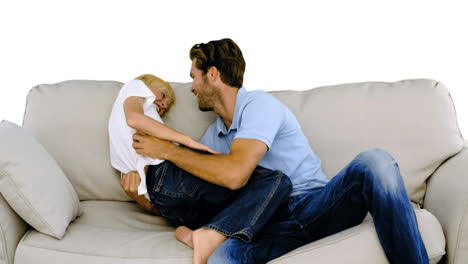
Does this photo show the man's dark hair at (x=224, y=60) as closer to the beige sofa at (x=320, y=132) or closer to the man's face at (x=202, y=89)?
the man's face at (x=202, y=89)

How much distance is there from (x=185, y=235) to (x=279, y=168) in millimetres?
511

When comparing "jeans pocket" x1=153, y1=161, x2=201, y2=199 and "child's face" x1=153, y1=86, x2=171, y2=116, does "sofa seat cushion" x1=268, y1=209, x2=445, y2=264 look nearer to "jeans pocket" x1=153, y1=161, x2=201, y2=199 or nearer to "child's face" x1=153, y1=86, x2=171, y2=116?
"jeans pocket" x1=153, y1=161, x2=201, y2=199

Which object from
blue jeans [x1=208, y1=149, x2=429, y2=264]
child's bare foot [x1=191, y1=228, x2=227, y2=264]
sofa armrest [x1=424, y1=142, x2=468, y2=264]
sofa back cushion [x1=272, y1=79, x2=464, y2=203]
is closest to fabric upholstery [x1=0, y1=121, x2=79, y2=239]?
child's bare foot [x1=191, y1=228, x2=227, y2=264]

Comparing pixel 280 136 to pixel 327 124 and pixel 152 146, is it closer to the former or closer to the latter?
pixel 327 124

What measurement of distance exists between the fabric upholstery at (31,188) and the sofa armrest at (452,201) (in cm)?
154

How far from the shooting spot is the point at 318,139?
2801mm

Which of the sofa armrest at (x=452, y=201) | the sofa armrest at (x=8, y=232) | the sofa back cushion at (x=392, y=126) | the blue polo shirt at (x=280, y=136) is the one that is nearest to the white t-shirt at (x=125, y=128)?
the blue polo shirt at (x=280, y=136)

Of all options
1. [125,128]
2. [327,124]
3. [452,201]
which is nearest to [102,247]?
[125,128]

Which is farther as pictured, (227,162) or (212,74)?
(212,74)

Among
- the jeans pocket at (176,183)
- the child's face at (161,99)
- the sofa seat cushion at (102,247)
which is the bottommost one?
the sofa seat cushion at (102,247)

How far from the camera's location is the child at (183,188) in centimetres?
219

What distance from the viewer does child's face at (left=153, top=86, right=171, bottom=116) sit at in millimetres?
2795

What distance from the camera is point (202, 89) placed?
8.66 ft

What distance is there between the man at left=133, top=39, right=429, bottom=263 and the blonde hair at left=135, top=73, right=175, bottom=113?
24 centimetres
